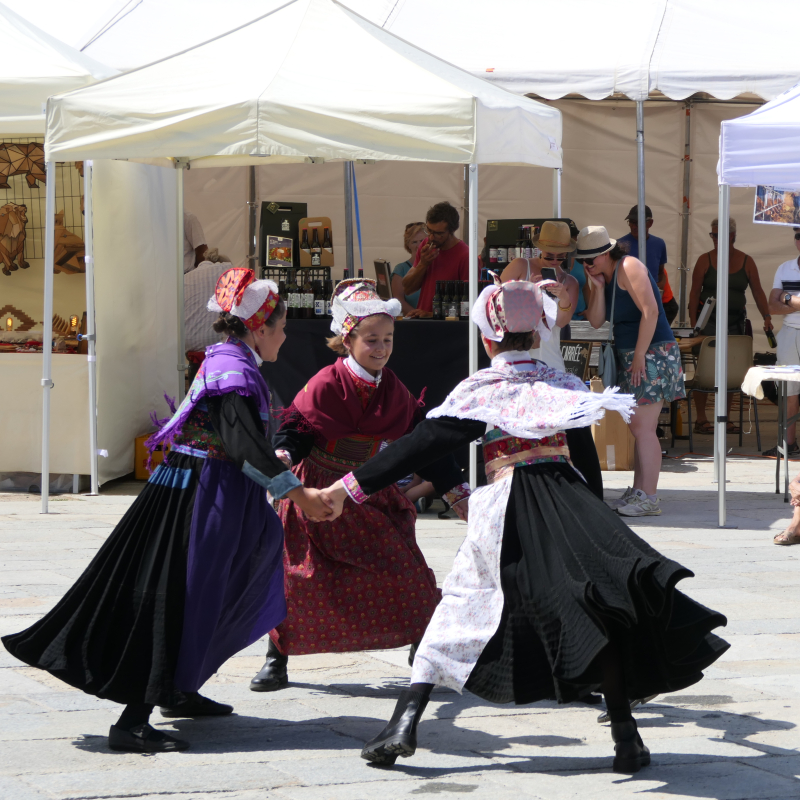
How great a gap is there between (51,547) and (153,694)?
3437 millimetres

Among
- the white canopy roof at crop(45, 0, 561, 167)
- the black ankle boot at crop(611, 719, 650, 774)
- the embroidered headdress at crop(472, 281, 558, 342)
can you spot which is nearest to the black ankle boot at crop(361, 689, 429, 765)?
the black ankle boot at crop(611, 719, 650, 774)

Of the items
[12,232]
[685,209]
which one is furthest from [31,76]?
[685,209]

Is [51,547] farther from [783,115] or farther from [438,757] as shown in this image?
[783,115]

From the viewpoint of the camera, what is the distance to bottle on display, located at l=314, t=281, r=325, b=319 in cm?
818

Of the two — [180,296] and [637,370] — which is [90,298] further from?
[637,370]

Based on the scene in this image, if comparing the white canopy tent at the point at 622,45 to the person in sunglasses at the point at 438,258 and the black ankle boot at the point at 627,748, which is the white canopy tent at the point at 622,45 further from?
the black ankle boot at the point at 627,748

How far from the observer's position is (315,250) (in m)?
8.48

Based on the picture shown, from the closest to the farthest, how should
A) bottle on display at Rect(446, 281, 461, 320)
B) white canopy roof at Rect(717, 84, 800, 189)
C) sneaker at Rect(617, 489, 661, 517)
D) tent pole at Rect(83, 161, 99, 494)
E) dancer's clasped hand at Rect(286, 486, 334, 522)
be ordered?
dancer's clasped hand at Rect(286, 486, 334, 522)
white canopy roof at Rect(717, 84, 800, 189)
sneaker at Rect(617, 489, 661, 517)
bottle on display at Rect(446, 281, 461, 320)
tent pole at Rect(83, 161, 99, 494)

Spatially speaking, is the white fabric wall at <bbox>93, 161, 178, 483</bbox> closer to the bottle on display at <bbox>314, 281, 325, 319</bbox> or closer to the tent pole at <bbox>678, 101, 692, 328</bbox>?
the bottle on display at <bbox>314, 281, 325, 319</bbox>

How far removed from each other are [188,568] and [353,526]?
76 centimetres

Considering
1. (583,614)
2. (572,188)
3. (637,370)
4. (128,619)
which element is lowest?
(128,619)

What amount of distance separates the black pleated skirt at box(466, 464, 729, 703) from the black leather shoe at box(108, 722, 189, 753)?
0.92 meters

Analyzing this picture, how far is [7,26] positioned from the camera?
343 inches

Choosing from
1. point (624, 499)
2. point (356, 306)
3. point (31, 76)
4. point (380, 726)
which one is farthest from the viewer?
point (31, 76)
